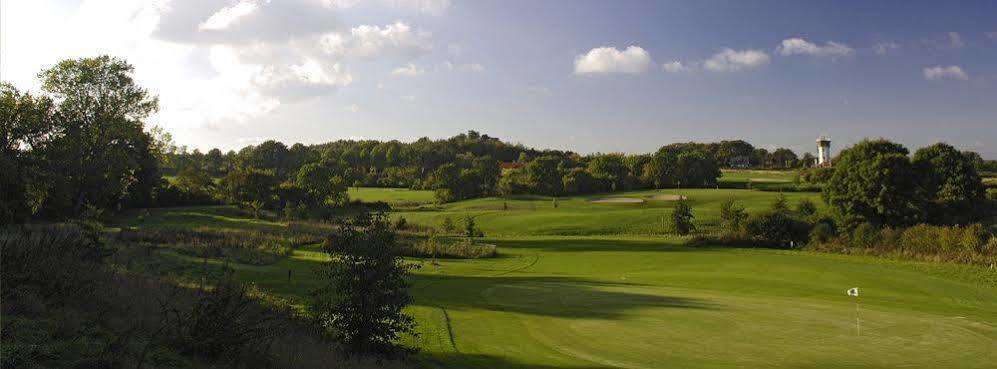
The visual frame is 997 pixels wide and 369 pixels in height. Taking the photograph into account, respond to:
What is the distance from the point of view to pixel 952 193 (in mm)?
64750

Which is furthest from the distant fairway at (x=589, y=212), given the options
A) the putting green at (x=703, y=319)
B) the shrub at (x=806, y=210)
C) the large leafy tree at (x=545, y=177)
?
the putting green at (x=703, y=319)

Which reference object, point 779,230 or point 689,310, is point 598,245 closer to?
point 779,230

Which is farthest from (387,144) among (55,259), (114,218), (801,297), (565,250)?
(55,259)

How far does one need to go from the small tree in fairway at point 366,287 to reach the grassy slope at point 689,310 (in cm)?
174

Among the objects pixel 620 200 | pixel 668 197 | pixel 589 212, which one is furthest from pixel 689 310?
pixel 668 197

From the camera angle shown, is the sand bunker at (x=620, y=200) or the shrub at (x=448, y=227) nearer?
the shrub at (x=448, y=227)

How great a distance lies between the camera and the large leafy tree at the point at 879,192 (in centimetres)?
5694

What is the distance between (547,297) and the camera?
26484mm

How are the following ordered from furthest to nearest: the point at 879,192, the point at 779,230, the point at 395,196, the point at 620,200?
the point at 395,196
the point at 620,200
the point at 879,192
the point at 779,230

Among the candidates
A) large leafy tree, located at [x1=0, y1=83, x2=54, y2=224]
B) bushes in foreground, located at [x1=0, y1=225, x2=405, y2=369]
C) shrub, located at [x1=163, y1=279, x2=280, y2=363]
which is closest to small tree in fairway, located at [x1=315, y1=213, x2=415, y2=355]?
bushes in foreground, located at [x1=0, y1=225, x2=405, y2=369]

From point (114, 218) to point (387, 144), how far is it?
12260 centimetres

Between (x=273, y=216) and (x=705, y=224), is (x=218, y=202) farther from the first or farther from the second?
(x=705, y=224)

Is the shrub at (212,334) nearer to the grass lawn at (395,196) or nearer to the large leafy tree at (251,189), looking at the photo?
the large leafy tree at (251,189)

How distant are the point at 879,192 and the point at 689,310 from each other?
44.9 meters
